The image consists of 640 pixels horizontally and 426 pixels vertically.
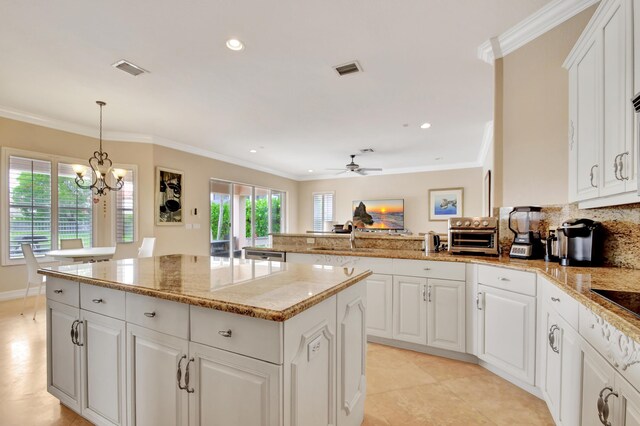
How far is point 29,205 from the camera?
4.25m

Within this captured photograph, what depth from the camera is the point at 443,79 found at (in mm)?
3152

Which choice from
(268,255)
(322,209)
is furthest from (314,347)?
(322,209)

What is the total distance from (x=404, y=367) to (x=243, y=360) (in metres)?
1.86

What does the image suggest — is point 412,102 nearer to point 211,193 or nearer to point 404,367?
point 404,367

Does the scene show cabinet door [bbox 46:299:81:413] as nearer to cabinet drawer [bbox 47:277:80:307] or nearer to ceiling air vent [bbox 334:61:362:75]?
cabinet drawer [bbox 47:277:80:307]

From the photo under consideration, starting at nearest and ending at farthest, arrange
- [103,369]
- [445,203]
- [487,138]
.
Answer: [103,369]
[487,138]
[445,203]

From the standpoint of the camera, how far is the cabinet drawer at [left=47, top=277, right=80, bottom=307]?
1687 mm

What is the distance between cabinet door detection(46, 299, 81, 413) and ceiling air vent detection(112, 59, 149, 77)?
87.6 inches

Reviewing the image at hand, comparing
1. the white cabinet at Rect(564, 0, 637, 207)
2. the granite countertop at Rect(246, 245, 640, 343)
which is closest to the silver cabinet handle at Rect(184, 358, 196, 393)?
the granite countertop at Rect(246, 245, 640, 343)

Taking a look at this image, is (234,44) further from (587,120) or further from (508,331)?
(508,331)

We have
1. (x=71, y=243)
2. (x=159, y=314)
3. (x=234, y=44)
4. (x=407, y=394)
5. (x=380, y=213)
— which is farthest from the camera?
(x=380, y=213)

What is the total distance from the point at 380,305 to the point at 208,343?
201 cm

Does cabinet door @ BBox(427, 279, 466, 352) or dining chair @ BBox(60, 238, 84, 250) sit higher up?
dining chair @ BBox(60, 238, 84, 250)

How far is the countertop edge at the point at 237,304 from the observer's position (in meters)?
1.01
